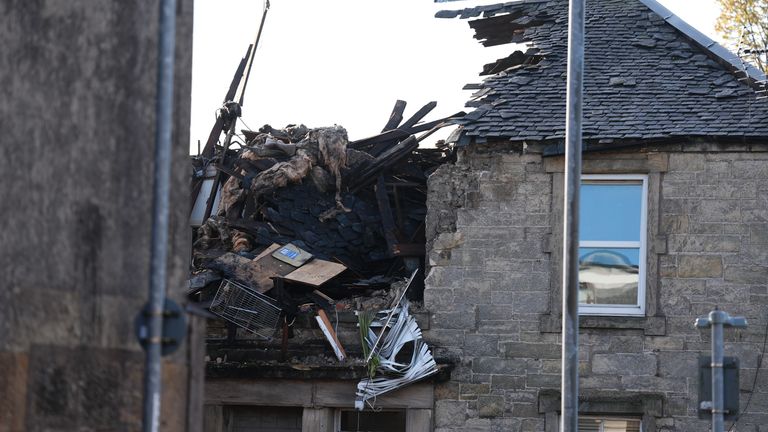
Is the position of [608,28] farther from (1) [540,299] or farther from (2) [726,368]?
(2) [726,368]

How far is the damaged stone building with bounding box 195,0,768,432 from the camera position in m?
16.5

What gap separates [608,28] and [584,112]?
6.15 ft

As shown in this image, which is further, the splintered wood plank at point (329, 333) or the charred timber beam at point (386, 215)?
the charred timber beam at point (386, 215)

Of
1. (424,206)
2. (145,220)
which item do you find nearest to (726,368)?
(145,220)

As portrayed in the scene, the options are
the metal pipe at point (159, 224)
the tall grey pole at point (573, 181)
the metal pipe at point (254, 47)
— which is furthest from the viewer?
the metal pipe at point (254, 47)

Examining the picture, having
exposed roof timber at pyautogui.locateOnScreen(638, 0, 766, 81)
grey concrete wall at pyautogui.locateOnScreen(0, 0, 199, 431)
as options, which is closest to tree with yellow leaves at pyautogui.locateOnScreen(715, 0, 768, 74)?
exposed roof timber at pyautogui.locateOnScreen(638, 0, 766, 81)

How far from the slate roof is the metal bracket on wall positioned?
8.92m

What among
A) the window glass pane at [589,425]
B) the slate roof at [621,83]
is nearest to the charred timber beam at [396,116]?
the slate roof at [621,83]

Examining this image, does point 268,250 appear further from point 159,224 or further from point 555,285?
point 159,224

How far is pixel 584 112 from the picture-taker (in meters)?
17.2

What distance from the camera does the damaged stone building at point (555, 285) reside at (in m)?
16.5

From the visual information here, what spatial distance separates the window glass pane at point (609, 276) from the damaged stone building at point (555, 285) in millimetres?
16

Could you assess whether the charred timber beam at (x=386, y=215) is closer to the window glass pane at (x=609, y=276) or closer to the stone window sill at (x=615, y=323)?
the stone window sill at (x=615, y=323)

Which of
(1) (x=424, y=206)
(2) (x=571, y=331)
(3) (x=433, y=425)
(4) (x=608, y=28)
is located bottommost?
(3) (x=433, y=425)
